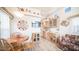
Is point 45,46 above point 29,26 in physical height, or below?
below

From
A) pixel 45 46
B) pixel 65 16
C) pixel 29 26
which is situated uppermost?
pixel 65 16

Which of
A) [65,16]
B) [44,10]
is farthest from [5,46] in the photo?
[65,16]

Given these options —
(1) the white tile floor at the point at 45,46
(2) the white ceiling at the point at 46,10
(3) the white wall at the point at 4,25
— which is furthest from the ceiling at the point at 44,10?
(1) the white tile floor at the point at 45,46

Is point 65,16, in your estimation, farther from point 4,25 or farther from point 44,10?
point 4,25

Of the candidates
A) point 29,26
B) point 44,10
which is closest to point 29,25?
point 29,26

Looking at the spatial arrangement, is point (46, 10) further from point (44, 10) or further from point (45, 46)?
point (45, 46)

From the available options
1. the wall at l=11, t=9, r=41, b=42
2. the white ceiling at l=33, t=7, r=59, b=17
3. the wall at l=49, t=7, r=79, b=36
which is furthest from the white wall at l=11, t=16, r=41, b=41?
the wall at l=49, t=7, r=79, b=36

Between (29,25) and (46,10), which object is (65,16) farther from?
(29,25)

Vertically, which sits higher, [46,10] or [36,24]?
[46,10]

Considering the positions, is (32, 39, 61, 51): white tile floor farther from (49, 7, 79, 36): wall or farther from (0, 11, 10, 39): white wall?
(0, 11, 10, 39): white wall
